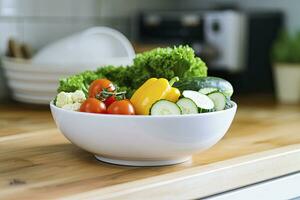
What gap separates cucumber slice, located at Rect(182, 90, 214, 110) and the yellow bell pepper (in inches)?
0.7

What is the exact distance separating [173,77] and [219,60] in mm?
727

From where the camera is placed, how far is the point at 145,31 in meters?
2.04

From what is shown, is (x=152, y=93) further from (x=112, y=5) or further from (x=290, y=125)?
(x=112, y=5)

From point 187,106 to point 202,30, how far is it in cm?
94

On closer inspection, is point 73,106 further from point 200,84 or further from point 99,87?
point 200,84

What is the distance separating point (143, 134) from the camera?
0.96 metres

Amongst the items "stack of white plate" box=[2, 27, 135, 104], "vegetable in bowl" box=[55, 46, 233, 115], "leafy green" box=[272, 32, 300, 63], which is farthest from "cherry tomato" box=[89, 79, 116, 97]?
"leafy green" box=[272, 32, 300, 63]

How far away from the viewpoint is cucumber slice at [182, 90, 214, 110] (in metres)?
1.02

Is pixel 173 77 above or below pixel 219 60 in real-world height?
above

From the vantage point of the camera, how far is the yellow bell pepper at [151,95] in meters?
1.01

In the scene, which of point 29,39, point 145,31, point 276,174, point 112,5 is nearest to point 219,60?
point 145,31

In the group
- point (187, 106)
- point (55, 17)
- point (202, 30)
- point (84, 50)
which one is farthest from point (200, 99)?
point (55, 17)

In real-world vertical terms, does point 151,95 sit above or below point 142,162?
above

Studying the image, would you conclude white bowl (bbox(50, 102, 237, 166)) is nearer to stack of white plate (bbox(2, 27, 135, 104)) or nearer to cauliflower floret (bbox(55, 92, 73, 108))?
cauliflower floret (bbox(55, 92, 73, 108))
